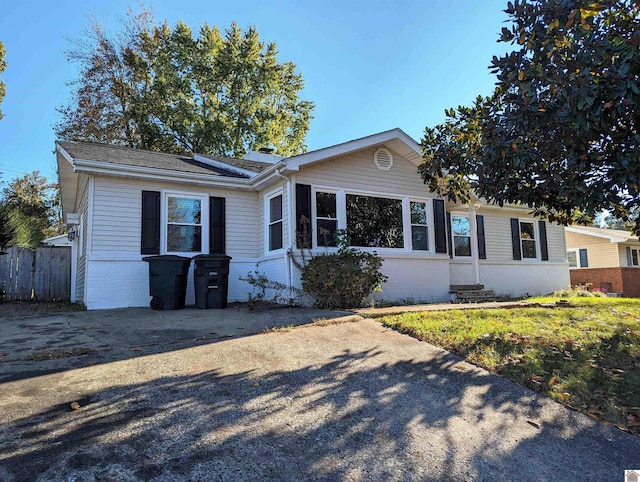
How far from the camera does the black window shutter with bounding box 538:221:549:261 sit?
15258 mm

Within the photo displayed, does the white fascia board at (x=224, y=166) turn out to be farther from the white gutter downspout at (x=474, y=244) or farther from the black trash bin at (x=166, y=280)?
the white gutter downspout at (x=474, y=244)

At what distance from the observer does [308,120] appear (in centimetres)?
2894

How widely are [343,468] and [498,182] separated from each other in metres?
5.07

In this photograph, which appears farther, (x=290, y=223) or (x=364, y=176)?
(x=364, y=176)

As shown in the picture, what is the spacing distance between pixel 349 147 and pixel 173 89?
58.9 feet

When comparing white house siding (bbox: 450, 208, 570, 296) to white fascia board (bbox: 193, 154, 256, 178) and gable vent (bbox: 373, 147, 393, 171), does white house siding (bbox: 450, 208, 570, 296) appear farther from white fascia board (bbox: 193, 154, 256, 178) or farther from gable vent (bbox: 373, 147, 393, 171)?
white fascia board (bbox: 193, 154, 256, 178)

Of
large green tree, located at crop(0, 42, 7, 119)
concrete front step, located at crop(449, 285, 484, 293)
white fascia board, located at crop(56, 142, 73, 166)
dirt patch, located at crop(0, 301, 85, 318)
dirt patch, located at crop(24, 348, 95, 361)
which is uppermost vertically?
large green tree, located at crop(0, 42, 7, 119)

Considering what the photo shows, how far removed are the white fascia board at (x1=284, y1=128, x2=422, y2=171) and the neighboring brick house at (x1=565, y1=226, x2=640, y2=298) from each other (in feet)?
49.4

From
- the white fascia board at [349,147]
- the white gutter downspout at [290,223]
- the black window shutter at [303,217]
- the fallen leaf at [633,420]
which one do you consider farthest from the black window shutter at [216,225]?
the fallen leaf at [633,420]

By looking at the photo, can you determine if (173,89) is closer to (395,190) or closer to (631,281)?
(395,190)

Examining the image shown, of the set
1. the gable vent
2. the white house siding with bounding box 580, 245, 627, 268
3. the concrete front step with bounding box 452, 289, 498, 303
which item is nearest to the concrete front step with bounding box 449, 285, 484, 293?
the concrete front step with bounding box 452, 289, 498, 303

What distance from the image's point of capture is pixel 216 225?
10.3 metres

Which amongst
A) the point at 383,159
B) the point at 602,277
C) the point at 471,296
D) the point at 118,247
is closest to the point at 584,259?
the point at 602,277

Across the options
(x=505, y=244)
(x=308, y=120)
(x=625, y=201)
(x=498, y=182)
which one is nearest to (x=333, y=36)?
(x=505, y=244)
